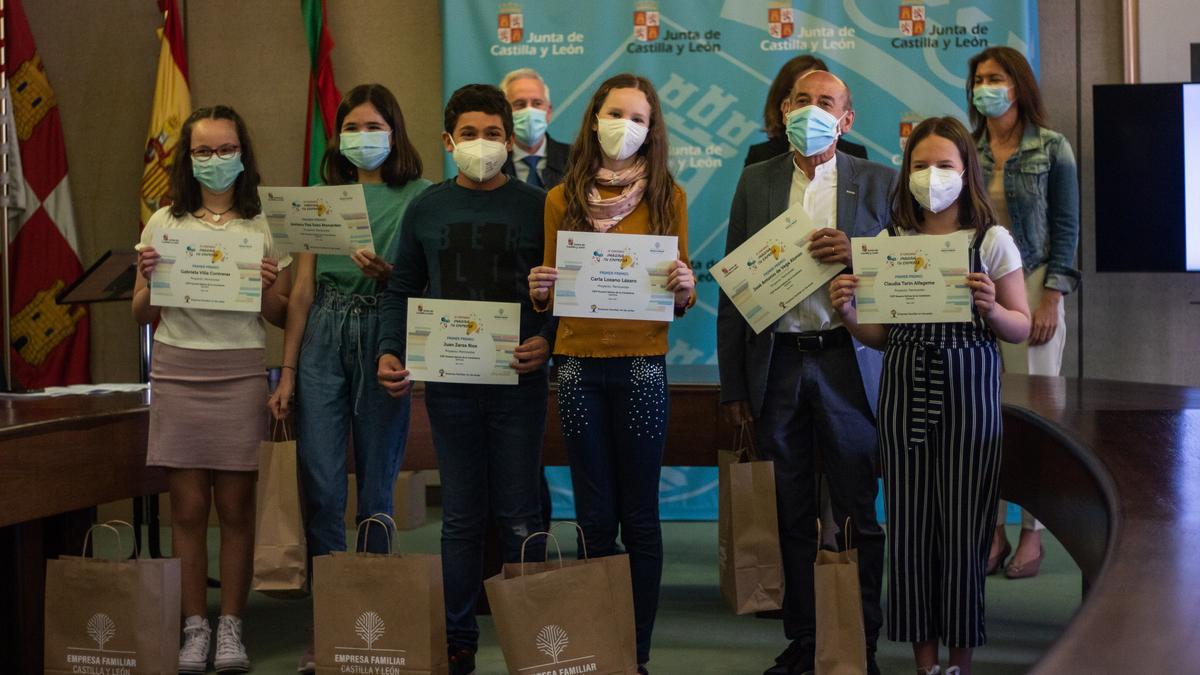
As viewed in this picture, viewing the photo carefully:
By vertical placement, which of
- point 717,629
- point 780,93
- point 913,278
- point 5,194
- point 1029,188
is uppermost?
point 780,93

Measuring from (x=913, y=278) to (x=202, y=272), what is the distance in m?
1.78

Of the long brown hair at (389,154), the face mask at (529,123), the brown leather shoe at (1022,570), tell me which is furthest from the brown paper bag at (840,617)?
the face mask at (529,123)

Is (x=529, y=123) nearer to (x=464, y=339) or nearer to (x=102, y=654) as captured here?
(x=464, y=339)

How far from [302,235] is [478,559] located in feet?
3.08

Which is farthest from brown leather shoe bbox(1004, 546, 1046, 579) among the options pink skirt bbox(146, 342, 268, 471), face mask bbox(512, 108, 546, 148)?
pink skirt bbox(146, 342, 268, 471)

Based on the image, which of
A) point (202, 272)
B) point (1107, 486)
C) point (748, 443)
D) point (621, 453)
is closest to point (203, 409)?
point (202, 272)

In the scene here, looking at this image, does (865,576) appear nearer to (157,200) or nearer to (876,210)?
(876,210)

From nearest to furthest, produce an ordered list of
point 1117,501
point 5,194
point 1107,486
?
point 1117,501, point 1107,486, point 5,194

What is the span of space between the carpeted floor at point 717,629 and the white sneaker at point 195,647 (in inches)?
5.9

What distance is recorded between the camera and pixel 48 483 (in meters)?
3.07

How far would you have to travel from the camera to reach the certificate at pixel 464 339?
9.80 feet

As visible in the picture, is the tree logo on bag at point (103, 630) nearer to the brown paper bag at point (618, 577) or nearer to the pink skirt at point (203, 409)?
the pink skirt at point (203, 409)

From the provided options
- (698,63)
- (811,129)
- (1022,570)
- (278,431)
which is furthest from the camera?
(698,63)

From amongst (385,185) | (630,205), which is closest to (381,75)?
(385,185)
